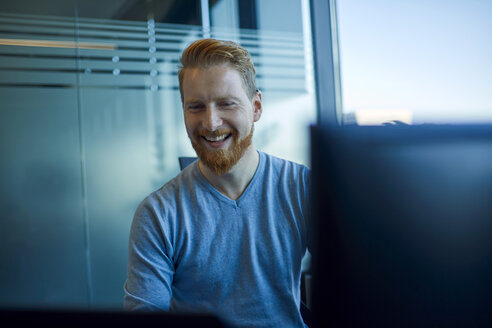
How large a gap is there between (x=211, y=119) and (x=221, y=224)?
0.93 feet

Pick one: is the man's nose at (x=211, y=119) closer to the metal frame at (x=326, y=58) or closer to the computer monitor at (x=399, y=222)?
the computer monitor at (x=399, y=222)

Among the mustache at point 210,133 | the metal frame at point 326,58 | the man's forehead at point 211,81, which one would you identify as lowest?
the mustache at point 210,133

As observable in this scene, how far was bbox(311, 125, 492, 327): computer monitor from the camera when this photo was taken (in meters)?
0.45

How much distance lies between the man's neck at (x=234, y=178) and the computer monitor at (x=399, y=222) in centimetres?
64

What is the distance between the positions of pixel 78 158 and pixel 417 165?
2.65m

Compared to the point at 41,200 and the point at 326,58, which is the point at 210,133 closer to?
the point at 41,200

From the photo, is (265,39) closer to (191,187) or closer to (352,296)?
(191,187)

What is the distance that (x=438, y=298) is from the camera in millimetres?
477

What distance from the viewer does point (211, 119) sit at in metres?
1.13

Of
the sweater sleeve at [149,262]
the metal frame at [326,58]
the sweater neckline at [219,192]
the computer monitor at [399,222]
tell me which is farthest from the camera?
the metal frame at [326,58]

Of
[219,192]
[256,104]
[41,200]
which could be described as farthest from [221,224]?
[41,200]

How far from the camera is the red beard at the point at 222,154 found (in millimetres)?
1100

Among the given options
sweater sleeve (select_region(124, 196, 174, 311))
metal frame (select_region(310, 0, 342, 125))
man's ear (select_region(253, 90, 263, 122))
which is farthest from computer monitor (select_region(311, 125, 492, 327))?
metal frame (select_region(310, 0, 342, 125))

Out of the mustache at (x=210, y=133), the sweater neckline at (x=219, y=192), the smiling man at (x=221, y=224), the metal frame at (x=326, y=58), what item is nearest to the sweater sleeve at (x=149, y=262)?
the smiling man at (x=221, y=224)
